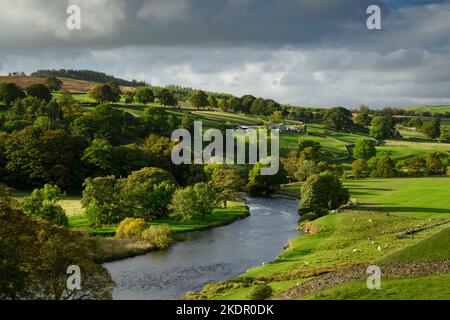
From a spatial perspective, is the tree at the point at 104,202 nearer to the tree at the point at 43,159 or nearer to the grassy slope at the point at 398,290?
the tree at the point at 43,159

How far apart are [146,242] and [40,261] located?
29.0 metres

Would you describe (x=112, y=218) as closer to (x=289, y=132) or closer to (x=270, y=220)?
(x=270, y=220)

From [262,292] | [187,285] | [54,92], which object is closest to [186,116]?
[54,92]

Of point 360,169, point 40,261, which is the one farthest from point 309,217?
point 360,169

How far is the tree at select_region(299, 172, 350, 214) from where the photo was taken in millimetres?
87312

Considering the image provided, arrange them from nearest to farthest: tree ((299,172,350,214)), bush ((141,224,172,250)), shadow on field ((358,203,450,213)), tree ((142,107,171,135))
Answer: bush ((141,224,172,250)) → shadow on field ((358,203,450,213)) → tree ((299,172,350,214)) → tree ((142,107,171,135))

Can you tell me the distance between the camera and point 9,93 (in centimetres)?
15100

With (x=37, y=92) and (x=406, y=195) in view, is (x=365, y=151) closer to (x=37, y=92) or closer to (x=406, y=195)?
(x=406, y=195)

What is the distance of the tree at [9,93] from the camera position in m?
150

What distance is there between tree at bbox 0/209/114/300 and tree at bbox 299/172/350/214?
54351mm

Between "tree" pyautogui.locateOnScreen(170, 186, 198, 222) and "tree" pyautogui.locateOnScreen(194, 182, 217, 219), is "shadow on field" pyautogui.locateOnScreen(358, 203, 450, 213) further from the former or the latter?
"tree" pyautogui.locateOnScreen(170, 186, 198, 222)

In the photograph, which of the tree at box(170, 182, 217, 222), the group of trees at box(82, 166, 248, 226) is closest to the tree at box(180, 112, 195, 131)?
the group of trees at box(82, 166, 248, 226)

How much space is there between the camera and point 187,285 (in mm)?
A: 49438
